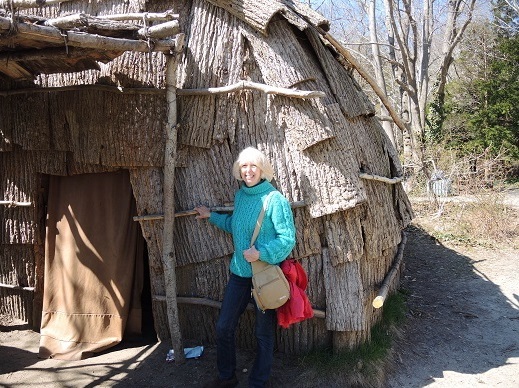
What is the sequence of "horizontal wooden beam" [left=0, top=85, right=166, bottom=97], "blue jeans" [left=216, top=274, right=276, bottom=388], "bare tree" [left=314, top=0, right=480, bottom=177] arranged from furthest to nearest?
1. "bare tree" [left=314, top=0, right=480, bottom=177]
2. "horizontal wooden beam" [left=0, top=85, right=166, bottom=97]
3. "blue jeans" [left=216, top=274, right=276, bottom=388]

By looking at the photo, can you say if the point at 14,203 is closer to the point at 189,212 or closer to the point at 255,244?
the point at 189,212

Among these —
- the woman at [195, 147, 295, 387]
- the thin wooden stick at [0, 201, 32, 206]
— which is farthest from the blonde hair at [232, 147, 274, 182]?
the thin wooden stick at [0, 201, 32, 206]

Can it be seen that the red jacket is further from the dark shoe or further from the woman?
the dark shoe

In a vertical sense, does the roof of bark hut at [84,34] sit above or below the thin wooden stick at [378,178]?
above

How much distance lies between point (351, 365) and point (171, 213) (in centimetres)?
201

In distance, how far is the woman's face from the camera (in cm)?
332

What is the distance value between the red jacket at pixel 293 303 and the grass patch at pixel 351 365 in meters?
0.75

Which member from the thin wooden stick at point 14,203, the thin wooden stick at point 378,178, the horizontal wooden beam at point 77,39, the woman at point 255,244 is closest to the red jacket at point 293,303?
the woman at point 255,244

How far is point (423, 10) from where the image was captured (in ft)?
48.0

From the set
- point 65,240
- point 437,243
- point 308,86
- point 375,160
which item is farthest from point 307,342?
point 437,243

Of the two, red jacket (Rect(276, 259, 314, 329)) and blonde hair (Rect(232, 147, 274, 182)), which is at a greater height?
blonde hair (Rect(232, 147, 274, 182))

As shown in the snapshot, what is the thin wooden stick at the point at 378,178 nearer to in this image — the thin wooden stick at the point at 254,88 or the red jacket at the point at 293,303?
the thin wooden stick at the point at 254,88

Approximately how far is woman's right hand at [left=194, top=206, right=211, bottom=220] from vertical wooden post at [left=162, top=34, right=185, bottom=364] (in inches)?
8.8

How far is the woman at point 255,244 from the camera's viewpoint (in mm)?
3184
